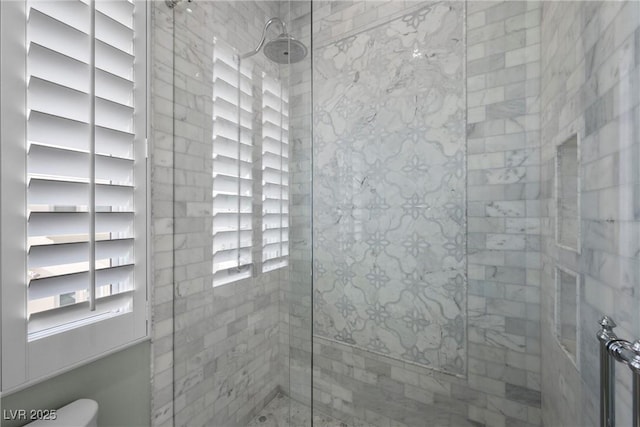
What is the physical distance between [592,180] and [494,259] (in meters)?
0.46

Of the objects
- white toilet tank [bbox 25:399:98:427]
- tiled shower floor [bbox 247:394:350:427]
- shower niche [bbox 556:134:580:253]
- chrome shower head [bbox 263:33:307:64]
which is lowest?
tiled shower floor [bbox 247:394:350:427]

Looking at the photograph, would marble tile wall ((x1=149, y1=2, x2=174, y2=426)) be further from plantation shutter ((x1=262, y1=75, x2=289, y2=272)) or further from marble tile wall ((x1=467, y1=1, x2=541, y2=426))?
marble tile wall ((x1=467, y1=1, x2=541, y2=426))

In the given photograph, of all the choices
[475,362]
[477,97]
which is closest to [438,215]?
[477,97]

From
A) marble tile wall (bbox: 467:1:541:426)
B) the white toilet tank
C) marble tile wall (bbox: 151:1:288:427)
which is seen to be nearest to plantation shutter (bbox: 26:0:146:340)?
marble tile wall (bbox: 151:1:288:427)

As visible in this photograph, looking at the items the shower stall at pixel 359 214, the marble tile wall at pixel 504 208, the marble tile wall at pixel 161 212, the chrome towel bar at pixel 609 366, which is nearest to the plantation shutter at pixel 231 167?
the shower stall at pixel 359 214

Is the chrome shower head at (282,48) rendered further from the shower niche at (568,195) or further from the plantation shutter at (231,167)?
the shower niche at (568,195)

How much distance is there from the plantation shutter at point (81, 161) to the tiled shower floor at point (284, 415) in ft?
2.20

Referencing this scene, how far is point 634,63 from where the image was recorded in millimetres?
614

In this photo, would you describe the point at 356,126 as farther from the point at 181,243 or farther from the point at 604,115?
the point at 181,243

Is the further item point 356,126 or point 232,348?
point 356,126

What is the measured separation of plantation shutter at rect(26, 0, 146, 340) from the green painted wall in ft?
0.51

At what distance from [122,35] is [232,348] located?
122 cm

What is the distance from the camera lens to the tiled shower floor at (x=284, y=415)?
1085 millimetres

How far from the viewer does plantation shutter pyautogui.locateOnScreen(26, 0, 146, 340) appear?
0.78 metres
